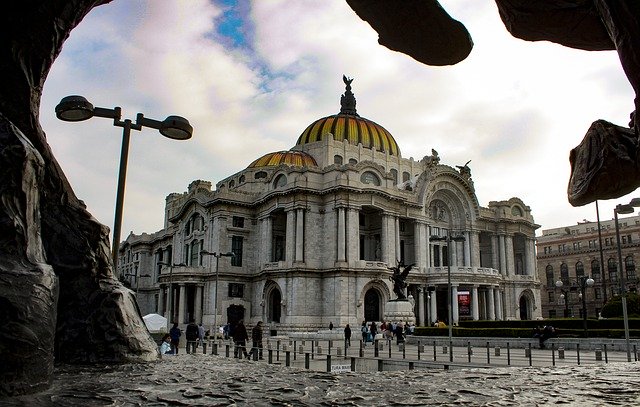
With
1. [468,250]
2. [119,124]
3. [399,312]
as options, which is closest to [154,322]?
[399,312]

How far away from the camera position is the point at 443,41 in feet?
15.1

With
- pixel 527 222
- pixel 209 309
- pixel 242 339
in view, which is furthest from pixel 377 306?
pixel 242 339

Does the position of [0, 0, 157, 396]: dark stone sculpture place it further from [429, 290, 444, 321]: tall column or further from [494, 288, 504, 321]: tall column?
[494, 288, 504, 321]: tall column

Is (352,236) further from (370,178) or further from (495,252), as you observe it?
(495,252)

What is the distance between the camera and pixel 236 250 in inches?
2270

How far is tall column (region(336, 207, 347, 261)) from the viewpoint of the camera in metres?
50.9

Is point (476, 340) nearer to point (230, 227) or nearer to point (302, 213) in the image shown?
point (302, 213)

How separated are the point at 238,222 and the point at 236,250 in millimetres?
2884

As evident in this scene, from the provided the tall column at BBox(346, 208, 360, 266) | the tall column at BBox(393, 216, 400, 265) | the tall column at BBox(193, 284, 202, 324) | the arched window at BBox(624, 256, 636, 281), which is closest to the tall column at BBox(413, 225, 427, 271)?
the tall column at BBox(393, 216, 400, 265)

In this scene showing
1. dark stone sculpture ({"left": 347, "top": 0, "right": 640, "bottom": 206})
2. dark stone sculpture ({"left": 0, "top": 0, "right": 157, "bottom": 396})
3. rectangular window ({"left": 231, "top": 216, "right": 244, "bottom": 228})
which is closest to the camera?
dark stone sculpture ({"left": 0, "top": 0, "right": 157, "bottom": 396})

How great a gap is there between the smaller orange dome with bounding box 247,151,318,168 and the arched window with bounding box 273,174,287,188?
9.49 feet

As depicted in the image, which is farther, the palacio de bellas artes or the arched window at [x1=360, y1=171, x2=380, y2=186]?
the arched window at [x1=360, y1=171, x2=380, y2=186]

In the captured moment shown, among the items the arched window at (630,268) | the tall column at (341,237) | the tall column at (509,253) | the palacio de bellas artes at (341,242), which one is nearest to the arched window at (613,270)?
the arched window at (630,268)

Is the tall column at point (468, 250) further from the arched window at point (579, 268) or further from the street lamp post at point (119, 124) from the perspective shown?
the street lamp post at point (119, 124)
